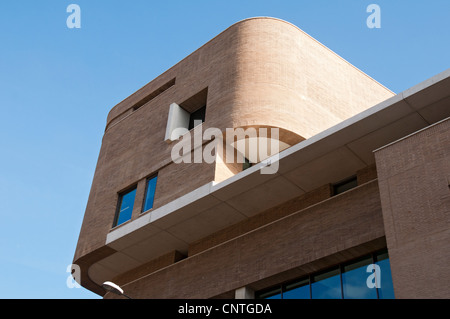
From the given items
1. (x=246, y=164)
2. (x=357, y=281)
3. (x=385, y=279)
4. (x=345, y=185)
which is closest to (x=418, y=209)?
(x=385, y=279)

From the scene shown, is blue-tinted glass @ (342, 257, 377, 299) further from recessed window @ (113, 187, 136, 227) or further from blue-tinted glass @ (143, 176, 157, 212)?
recessed window @ (113, 187, 136, 227)

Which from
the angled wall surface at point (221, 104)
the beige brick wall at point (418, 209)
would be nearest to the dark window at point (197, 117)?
the angled wall surface at point (221, 104)

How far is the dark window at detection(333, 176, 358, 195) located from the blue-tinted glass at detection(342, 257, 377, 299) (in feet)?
10.2

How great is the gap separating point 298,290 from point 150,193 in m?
8.17

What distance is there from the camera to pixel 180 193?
22.6 meters

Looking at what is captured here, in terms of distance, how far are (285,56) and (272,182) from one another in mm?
6558

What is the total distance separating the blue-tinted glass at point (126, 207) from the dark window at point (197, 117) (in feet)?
12.0

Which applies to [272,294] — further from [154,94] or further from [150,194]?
[154,94]

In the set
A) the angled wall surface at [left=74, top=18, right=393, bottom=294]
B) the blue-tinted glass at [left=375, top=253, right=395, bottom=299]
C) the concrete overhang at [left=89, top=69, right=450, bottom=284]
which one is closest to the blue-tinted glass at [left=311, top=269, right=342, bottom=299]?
the blue-tinted glass at [left=375, top=253, right=395, bottom=299]

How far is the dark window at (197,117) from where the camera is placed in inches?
998

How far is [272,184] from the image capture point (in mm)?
20281

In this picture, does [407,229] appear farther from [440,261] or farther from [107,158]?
[107,158]

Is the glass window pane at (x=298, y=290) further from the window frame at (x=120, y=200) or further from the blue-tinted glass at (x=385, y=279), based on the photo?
the window frame at (x=120, y=200)
